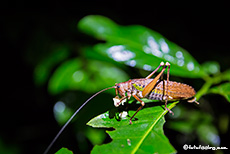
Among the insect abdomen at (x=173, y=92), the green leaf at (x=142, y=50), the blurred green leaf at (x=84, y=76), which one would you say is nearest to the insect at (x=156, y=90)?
the insect abdomen at (x=173, y=92)

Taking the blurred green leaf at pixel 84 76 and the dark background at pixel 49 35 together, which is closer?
the blurred green leaf at pixel 84 76

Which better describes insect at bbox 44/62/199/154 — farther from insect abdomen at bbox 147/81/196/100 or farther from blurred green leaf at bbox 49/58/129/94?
blurred green leaf at bbox 49/58/129/94

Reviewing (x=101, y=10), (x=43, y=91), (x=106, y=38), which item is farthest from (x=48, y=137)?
(x=101, y=10)

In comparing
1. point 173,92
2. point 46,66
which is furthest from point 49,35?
point 173,92

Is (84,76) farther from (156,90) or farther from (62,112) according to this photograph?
(156,90)

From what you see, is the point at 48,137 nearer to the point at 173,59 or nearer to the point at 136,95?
the point at 136,95

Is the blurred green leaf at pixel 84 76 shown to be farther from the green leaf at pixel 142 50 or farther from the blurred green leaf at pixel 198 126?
the blurred green leaf at pixel 198 126
